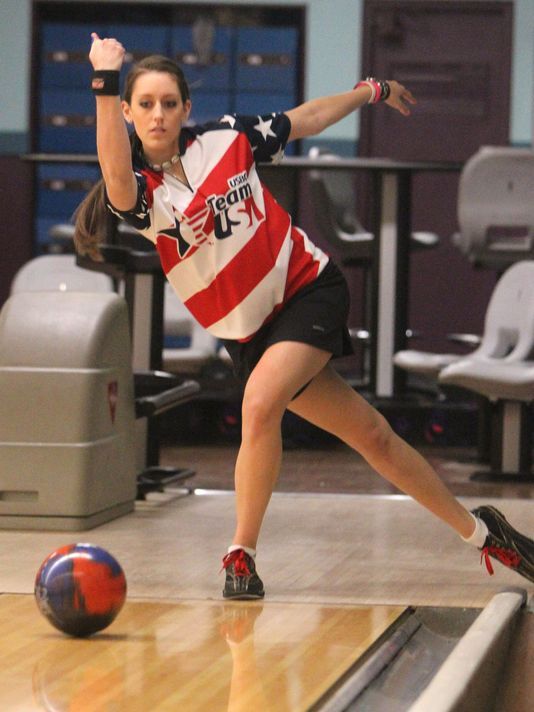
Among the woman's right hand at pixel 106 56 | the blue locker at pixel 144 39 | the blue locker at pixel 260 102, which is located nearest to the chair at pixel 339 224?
the blue locker at pixel 260 102

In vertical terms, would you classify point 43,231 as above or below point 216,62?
below

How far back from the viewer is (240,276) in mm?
3117

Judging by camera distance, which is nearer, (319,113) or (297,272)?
(297,272)

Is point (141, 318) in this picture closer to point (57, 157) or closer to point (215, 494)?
point (215, 494)

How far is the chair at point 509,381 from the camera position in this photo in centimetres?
569

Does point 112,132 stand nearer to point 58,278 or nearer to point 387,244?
point 387,244

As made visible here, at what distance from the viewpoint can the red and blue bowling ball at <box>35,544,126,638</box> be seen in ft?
8.61

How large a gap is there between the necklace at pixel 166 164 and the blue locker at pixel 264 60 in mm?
7037

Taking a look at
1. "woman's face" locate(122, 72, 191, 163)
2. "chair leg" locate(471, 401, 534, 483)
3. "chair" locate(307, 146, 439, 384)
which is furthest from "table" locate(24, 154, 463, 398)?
"woman's face" locate(122, 72, 191, 163)

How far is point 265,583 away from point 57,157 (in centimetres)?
455

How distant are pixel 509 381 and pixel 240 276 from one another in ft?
9.02

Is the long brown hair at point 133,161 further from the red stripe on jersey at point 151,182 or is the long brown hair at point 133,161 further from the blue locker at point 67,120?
the blue locker at point 67,120

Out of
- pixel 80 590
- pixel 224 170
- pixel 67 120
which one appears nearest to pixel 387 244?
pixel 67 120

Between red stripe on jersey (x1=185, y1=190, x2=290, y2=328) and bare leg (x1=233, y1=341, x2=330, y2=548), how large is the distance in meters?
0.14
